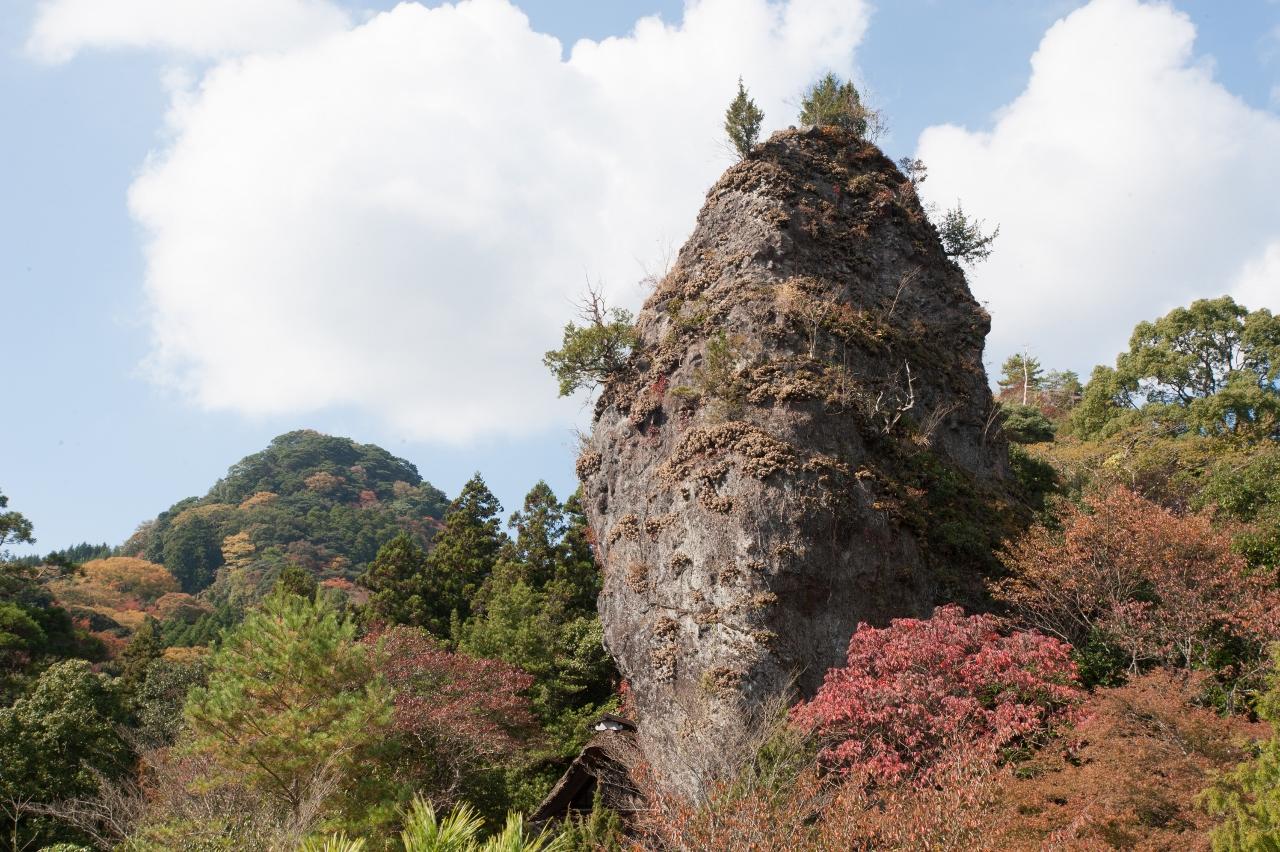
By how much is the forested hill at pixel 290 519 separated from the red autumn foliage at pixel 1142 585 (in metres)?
50.9

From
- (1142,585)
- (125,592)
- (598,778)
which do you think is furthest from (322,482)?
(1142,585)

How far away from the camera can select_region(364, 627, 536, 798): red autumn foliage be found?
17766 mm

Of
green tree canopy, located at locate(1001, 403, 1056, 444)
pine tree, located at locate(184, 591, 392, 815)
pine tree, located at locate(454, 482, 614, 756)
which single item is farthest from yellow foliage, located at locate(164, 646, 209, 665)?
green tree canopy, located at locate(1001, 403, 1056, 444)

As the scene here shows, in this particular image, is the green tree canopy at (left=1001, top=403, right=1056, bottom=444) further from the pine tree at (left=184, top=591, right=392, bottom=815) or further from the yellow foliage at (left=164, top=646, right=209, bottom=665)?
the yellow foliage at (left=164, top=646, right=209, bottom=665)

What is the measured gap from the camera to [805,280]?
20.6 metres

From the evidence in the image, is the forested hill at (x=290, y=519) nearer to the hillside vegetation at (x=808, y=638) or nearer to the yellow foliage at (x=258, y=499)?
the yellow foliage at (x=258, y=499)

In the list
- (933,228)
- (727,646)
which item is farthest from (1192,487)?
(727,646)

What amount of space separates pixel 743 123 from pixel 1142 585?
49.8ft

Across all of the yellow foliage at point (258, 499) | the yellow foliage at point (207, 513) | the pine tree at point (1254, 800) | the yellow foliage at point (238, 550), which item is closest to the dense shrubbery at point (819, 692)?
the pine tree at point (1254, 800)

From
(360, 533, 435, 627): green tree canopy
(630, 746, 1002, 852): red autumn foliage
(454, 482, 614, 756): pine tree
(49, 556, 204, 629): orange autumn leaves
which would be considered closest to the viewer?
(630, 746, 1002, 852): red autumn foliage

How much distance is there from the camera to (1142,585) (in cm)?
1523

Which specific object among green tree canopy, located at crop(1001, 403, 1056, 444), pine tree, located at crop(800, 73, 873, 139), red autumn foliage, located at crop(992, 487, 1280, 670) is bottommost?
red autumn foliage, located at crop(992, 487, 1280, 670)

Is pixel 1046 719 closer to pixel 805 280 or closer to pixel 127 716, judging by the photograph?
pixel 805 280

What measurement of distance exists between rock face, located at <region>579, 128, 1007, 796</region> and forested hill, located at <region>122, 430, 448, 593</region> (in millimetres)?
44573
